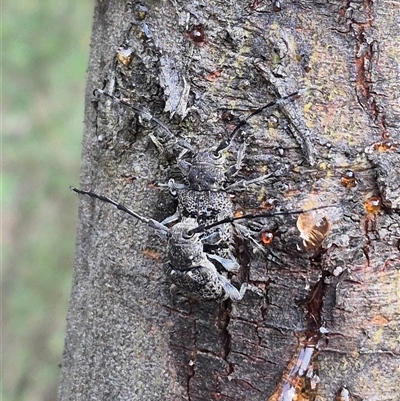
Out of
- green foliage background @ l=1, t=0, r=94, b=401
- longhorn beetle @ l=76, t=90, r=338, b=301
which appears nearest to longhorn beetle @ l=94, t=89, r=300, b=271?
longhorn beetle @ l=76, t=90, r=338, b=301

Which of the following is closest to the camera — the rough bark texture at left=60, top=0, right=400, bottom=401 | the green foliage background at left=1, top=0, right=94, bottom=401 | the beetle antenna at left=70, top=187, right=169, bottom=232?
the rough bark texture at left=60, top=0, right=400, bottom=401

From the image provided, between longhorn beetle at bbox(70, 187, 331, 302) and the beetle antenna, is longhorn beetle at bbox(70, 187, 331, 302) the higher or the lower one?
the lower one

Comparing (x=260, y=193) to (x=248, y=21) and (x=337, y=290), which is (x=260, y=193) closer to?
(x=337, y=290)

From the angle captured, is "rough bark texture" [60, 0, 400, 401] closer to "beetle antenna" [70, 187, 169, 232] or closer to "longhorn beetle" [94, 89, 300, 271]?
"longhorn beetle" [94, 89, 300, 271]

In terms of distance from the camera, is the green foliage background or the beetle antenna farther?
the green foliage background

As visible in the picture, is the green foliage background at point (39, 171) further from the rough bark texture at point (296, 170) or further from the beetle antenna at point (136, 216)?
the rough bark texture at point (296, 170)

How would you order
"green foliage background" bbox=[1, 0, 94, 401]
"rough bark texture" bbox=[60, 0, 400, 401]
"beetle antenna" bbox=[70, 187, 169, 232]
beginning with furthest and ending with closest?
"green foliage background" bbox=[1, 0, 94, 401] < "beetle antenna" bbox=[70, 187, 169, 232] < "rough bark texture" bbox=[60, 0, 400, 401]

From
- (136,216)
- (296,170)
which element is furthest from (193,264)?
(296,170)
